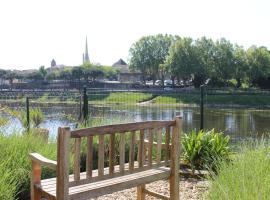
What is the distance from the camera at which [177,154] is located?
331cm

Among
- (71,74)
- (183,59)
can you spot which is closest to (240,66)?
(183,59)

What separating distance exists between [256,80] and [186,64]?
9.28 meters

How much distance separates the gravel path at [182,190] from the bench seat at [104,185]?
1033 mm

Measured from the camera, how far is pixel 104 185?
276 centimetres

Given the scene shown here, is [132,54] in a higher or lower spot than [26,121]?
higher

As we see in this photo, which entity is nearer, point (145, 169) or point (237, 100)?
point (145, 169)

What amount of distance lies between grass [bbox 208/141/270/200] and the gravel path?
673 millimetres

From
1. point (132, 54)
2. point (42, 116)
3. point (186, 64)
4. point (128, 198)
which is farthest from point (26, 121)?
point (132, 54)

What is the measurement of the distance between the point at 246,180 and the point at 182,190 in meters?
1.67

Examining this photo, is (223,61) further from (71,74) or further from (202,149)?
(202,149)

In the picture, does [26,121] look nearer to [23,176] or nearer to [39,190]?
[23,176]

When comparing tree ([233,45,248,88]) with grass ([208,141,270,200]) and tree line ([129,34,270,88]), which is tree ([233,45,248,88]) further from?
grass ([208,141,270,200])

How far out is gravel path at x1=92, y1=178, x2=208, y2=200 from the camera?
4137 millimetres

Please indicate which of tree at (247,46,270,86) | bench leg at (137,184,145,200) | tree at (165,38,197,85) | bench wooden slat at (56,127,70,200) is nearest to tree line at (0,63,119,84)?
tree at (165,38,197,85)
